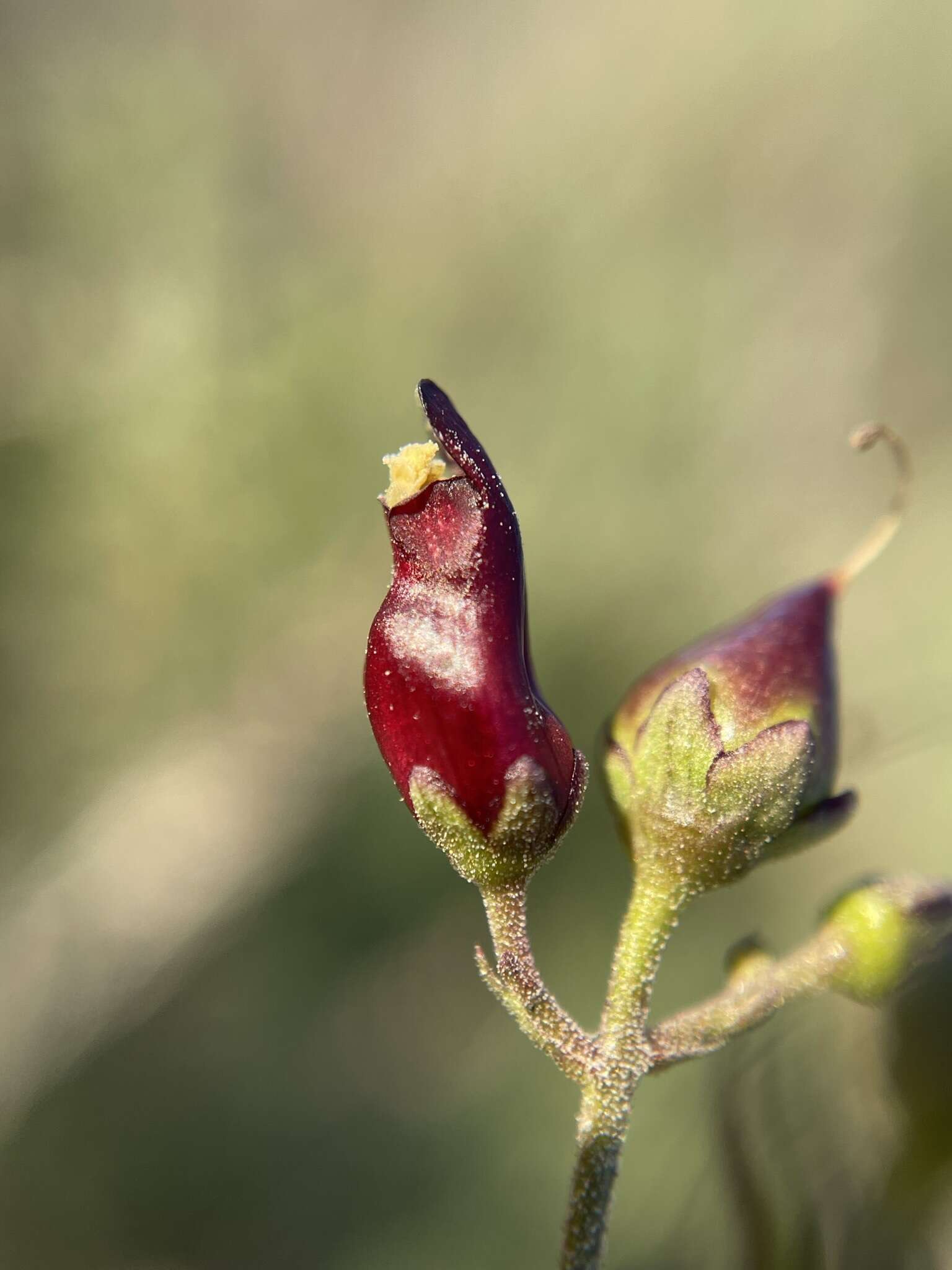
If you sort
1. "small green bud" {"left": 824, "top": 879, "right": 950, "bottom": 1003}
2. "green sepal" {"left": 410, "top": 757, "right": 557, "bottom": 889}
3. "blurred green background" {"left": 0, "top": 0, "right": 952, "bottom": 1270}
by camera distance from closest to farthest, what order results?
"green sepal" {"left": 410, "top": 757, "right": 557, "bottom": 889}, "small green bud" {"left": 824, "top": 879, "right": 950, "bottom": 1003}, "blurred green background" {"left": 0, "top": 0, "right": 952, "bottom": 1270}

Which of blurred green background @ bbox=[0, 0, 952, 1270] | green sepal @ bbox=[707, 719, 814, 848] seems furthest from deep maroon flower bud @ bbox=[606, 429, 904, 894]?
blurred green background @ bbox=[0, 0, 952, 1270]

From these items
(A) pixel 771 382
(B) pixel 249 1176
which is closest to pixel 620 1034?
(B) pixel 249 1176

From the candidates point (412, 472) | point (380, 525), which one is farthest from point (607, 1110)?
point (380, 525)

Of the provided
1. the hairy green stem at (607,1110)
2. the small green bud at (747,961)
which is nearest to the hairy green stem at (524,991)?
the hairy green stem at (607,1110)

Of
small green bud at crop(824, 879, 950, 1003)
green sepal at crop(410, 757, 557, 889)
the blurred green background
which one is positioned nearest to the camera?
green sepal at crop(410, 757, 557, 889)

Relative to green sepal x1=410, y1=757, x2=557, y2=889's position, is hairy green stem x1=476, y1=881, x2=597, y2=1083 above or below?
below

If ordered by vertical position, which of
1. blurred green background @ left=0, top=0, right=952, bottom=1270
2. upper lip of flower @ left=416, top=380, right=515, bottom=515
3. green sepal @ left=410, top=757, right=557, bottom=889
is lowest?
green sepal @ left=410, top=757, right=557, bottom=889

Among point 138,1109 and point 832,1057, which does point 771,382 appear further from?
point 138,1109

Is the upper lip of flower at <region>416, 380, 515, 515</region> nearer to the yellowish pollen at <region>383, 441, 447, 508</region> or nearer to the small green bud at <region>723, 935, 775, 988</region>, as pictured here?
the yellowish pollen at <region>383, 441, 447, 508</region>
